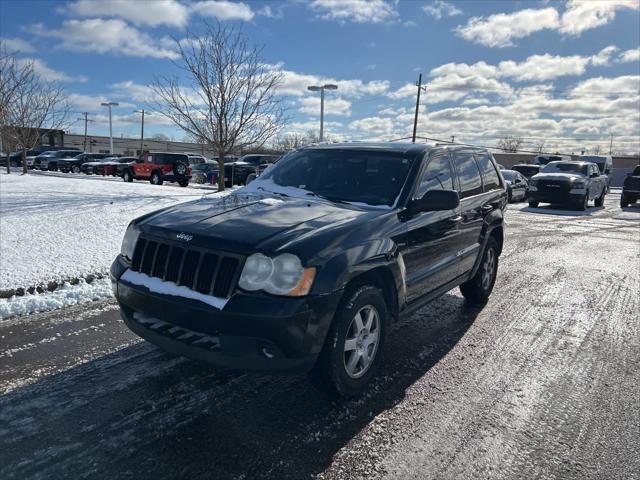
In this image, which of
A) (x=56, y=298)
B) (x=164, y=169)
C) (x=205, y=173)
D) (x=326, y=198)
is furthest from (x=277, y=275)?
(x=205, y=173)

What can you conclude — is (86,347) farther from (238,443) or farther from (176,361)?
(238,443)

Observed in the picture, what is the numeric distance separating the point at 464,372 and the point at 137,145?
102 meters

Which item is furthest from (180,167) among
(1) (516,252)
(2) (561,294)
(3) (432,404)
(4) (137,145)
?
(4) (137,145)

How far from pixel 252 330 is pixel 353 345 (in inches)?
33.2

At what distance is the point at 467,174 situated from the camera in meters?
4.97

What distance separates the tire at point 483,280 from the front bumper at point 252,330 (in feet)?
10.1

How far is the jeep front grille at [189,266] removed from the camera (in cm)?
282

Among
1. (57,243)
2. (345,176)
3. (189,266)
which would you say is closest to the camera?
(189,266)

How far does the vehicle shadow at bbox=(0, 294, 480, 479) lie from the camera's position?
248 cm

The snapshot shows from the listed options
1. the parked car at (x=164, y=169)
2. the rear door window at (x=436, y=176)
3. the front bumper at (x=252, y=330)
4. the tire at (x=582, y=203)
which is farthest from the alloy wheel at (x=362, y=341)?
the parked car at (x=164, y=169)

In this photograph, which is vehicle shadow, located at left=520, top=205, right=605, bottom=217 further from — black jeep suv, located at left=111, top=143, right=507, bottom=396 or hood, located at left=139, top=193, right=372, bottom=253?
hood, located at left=139, top=193, right=372, bottom=253

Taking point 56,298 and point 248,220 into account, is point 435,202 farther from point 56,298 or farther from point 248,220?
point 56,298

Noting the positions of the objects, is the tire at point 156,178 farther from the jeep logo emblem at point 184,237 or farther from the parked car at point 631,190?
the jeep logo emblem at point 184,237

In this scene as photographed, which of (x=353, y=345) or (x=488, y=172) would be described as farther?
(x=488, y=172)
